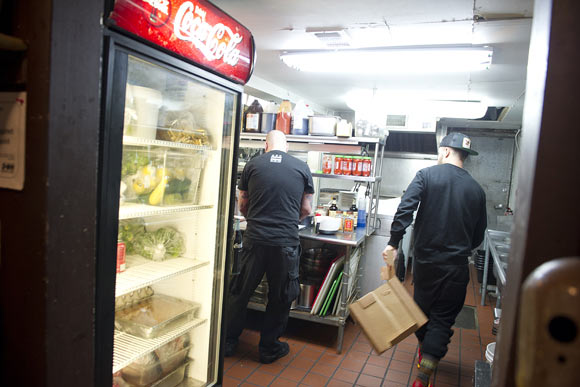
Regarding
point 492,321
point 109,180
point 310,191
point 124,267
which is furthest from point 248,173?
point 492,321

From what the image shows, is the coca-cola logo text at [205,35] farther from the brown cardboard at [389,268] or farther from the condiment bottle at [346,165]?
the condiment bottle at [346,165]

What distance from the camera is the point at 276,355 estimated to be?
11.7 ft

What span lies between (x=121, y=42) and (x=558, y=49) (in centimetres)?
145

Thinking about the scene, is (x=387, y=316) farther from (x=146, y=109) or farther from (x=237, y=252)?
(x=146, y=109)

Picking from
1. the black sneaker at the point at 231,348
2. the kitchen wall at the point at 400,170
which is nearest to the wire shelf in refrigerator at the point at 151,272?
the black sneaker at the point at 231,348

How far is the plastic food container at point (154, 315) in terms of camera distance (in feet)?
7.59

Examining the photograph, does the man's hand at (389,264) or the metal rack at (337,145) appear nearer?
the man's hand at (389,264)

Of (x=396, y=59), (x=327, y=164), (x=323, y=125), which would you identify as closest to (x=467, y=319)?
(x=327, y=164)

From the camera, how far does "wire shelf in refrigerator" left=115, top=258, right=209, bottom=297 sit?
2.01m

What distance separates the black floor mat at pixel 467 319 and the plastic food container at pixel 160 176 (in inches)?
144

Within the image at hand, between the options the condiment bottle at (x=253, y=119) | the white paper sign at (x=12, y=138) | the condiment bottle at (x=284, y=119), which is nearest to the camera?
the white paper sign at (x=12, y=138)

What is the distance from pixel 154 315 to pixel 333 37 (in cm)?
277

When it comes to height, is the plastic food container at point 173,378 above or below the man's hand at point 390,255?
below

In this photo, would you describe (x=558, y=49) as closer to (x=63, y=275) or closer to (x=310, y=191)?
(x=63, y=275)
